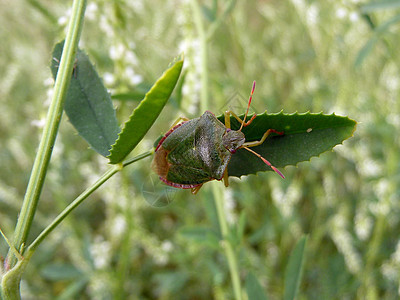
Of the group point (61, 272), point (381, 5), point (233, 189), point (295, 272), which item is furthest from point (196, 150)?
point (233, 189)

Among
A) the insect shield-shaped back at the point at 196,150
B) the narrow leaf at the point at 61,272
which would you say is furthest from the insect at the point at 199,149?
the narrow leaf at the point at 61,272

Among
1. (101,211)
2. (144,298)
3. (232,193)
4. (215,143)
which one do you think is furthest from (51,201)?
(215,143)

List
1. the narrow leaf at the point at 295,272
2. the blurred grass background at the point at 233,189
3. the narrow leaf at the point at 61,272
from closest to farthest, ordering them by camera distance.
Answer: the narrow leaf at the point at 295,272 → the blurred grass background at the point at 233,189 → the narrow leaf at the point at 61,272

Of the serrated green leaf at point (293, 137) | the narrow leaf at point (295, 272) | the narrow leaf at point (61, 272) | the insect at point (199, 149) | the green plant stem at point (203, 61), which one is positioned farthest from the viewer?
the narrow leaf at point (61, 272)

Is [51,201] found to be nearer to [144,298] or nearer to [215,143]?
[144,298]

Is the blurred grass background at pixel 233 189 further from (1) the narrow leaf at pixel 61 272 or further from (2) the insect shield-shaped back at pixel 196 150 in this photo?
(2) the insect shield-shaped back at pixel 196 150

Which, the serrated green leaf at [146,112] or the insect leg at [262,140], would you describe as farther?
the insect leg at [262,140]

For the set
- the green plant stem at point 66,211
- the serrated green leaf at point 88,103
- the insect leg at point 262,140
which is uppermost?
the serrated green leaf at point 88,103
